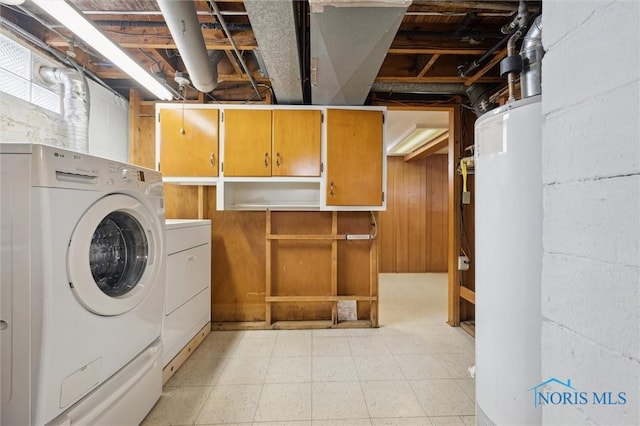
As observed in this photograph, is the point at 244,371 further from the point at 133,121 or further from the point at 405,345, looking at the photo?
the point at 133,121

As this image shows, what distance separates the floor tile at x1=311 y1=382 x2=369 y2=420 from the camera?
147 centimetres

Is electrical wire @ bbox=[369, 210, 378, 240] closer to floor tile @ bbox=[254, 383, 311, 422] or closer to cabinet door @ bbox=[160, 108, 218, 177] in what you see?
floor tile @ bbox=[254, 383, 311, 422]

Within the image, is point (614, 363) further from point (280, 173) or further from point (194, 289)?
point (194, 289)

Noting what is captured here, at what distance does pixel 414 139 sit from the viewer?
13.6 feet

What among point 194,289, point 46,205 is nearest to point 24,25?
point 46,205

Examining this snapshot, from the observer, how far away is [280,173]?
7.64ft

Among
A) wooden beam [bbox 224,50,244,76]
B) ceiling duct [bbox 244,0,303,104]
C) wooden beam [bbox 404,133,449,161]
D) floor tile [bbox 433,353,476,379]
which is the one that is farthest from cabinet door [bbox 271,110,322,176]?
wooden beam [bbox 404,133,449,161]

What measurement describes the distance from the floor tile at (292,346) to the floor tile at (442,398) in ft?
2.90

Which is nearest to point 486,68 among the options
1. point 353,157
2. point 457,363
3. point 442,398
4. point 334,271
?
point 353,157

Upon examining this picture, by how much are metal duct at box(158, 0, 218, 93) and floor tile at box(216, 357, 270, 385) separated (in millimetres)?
2259

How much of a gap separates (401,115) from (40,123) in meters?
3.43

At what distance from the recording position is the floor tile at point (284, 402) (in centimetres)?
146

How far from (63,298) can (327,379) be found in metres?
1.58

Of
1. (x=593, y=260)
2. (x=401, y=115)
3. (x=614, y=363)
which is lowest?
(x=614, y=363)
